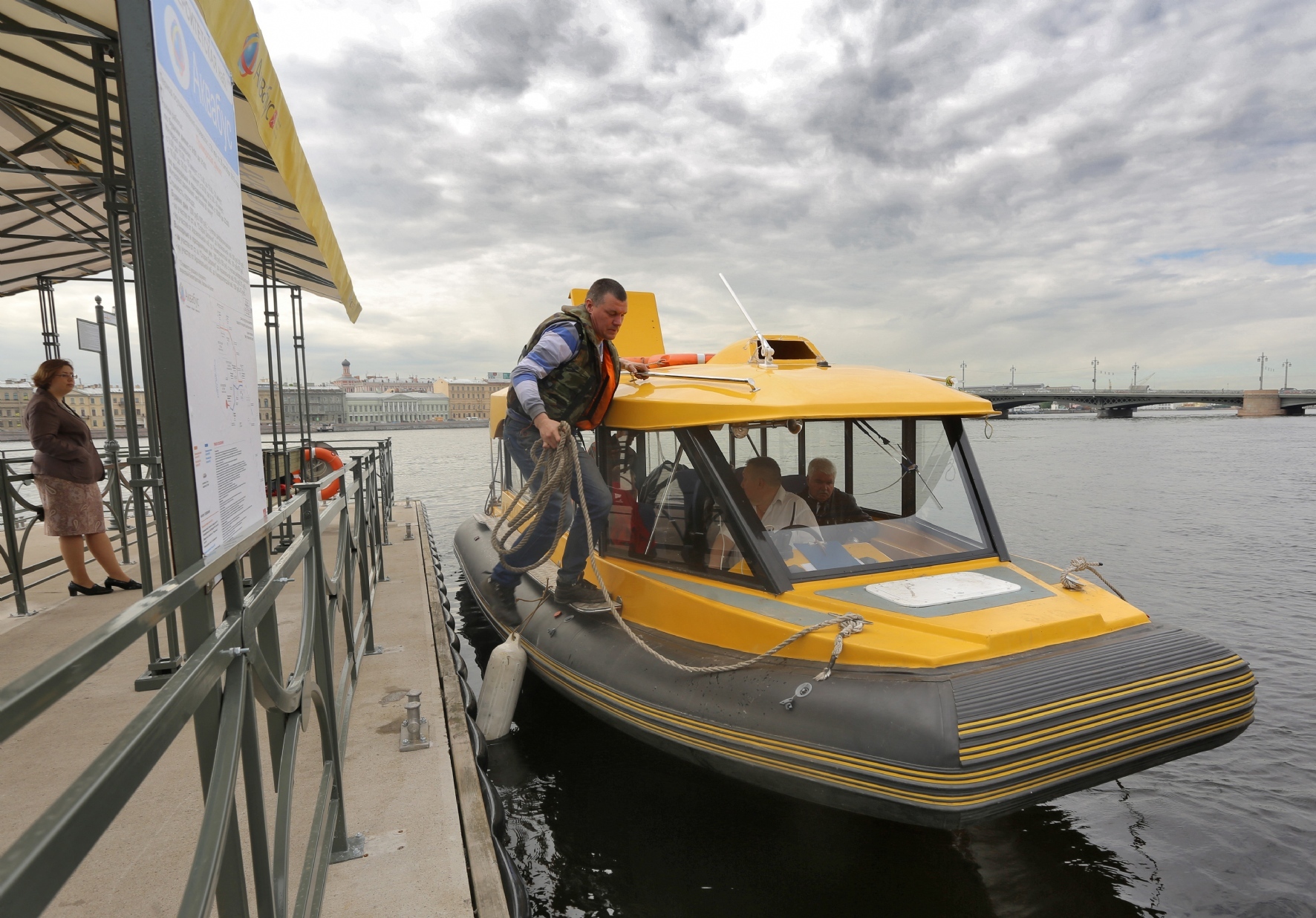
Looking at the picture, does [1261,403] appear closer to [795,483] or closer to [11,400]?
[795,483]

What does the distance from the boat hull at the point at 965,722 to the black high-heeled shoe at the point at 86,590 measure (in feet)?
17.0

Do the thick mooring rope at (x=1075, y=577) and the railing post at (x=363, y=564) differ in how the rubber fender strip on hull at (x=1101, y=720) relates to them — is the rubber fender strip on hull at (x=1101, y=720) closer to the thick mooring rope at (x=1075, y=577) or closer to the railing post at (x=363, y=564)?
the thick mooring rope at (x=1075, y=577)

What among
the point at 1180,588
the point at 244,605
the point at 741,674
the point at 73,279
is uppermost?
the point at 73,279

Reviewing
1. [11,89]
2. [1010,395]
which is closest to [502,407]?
[11,89]

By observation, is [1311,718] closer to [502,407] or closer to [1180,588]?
[1180,588]

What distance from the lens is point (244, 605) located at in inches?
65.6

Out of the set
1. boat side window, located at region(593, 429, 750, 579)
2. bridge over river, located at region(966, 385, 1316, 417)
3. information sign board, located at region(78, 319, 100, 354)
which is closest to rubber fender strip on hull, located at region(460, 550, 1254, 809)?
boat side window, located at region(593, 429, 750, 579)

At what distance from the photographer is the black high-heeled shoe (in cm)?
593

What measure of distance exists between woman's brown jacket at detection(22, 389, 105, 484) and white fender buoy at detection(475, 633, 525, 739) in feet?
11.7

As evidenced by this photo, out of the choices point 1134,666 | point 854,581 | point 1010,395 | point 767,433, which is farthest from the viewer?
point 1010,395

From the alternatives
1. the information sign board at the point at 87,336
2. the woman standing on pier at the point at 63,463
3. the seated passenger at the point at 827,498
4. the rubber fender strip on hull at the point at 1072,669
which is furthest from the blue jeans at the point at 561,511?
the information sign board at the point at 87,336

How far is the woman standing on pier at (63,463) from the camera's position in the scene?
534 cm

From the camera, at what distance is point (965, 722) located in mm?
2855

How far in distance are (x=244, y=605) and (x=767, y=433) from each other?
330 cm
